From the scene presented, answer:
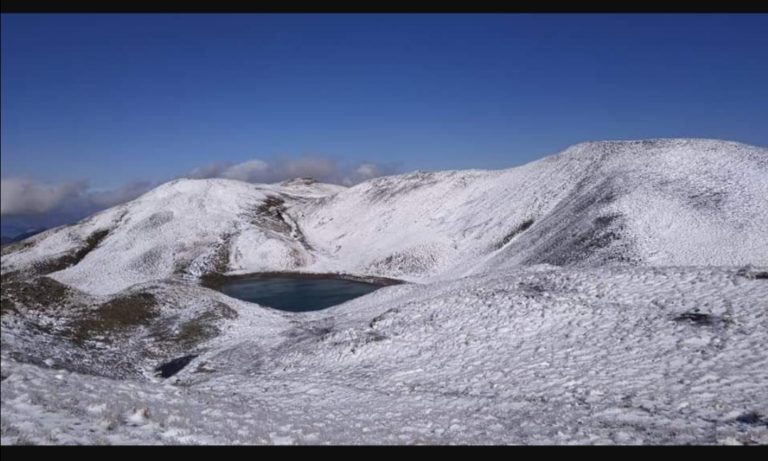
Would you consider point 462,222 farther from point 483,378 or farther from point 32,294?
point 483,378

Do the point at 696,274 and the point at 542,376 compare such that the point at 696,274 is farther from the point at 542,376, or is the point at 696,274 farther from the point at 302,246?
the point at 302,246

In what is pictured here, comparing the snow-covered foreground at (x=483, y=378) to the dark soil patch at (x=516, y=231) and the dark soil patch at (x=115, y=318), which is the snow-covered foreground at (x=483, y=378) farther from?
the dark soil patch at (x=516, y=231)

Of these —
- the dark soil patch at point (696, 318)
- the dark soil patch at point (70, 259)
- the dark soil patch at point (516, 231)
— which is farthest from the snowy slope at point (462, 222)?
the dark soil patch at point (696, 318)

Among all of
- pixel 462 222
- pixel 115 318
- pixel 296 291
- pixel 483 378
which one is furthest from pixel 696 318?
pixel 462 222

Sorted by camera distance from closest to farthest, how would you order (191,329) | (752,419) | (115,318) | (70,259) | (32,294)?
(752,419)
(32,294)
(115,318)
(191,329)
(70,259)

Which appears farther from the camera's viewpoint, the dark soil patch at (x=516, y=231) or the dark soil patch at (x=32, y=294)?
the dark soil patch at (x=516, y=231)

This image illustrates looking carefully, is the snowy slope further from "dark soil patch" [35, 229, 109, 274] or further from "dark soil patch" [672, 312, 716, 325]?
"dark soil patch" [672, 312, 716, 325]
